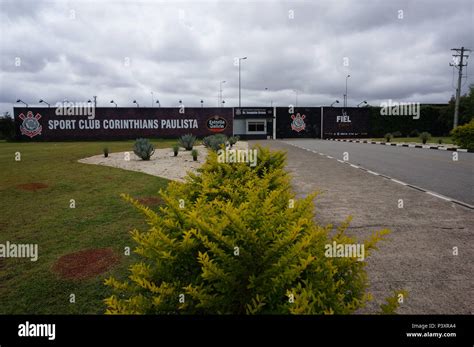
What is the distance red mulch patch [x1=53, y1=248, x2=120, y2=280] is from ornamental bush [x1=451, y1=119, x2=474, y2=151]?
23.9 metres

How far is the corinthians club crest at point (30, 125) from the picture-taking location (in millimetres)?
41594

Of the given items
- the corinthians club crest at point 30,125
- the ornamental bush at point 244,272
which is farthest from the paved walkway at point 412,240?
the corinthians club crest at point 30,125

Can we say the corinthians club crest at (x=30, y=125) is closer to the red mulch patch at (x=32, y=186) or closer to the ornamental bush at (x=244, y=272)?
the red mulch patch at (x=32, y=186)

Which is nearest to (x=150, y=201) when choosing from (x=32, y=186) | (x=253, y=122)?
(x=32, y=186)

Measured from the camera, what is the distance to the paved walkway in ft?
11.1

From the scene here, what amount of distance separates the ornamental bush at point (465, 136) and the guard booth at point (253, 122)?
2679 centimetres

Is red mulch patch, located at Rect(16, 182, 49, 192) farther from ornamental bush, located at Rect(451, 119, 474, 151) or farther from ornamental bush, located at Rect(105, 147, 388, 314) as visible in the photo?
ornamental bush, located at Rect(451, 119, 474, 151)

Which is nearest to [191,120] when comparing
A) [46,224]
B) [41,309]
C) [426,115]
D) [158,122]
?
[158,122]

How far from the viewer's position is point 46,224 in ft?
20.8
